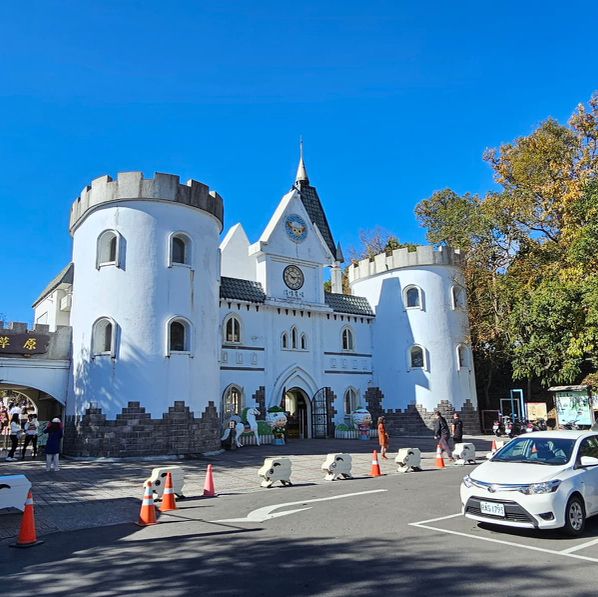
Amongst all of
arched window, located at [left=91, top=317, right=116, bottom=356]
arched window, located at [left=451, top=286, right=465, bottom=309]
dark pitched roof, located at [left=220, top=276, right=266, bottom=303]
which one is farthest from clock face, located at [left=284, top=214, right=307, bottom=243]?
arched window, located at [left=91, top=317, right=116, bottom=356]

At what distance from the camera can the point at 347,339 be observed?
3120 cm

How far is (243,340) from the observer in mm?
26422

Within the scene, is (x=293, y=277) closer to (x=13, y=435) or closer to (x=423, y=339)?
(x=423, y=339)

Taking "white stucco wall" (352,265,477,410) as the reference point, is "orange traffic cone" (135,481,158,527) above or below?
below

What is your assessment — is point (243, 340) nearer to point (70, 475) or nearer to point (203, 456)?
point (203, 456)

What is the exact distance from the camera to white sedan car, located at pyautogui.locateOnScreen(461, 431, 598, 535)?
7.42 meters

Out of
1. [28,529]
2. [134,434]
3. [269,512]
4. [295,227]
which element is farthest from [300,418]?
[28,529]

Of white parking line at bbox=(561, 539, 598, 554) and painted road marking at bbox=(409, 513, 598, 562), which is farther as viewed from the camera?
white parking line at bbox=(561, 539, 598, 554)

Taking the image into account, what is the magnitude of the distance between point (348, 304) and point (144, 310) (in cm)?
1454

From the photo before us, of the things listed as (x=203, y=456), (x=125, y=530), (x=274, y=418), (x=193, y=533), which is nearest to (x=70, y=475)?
(x=203, y=456)

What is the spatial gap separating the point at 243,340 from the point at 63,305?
28.6 ft

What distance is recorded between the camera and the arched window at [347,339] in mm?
31016

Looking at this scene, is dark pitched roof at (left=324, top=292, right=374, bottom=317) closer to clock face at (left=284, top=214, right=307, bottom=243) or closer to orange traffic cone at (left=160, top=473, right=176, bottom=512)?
clock face at (left=284, top=214, right=307, bottom=243)

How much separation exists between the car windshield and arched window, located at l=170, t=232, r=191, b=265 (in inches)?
582
